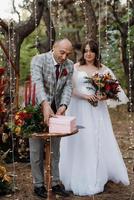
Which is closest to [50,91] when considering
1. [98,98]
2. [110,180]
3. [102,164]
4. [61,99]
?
[61,99]

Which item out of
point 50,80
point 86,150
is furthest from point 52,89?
point 86,150

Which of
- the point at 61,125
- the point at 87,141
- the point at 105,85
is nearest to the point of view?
the point at 61,125

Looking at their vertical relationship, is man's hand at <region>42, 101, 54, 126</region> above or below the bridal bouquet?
below

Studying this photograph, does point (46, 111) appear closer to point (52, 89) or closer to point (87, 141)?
point (52, 89)

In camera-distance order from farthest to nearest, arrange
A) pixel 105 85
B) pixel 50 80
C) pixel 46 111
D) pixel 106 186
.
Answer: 1. pixel 106 186
2. pixel 105 85
3. pixel 50 80
4. pixel 46 111

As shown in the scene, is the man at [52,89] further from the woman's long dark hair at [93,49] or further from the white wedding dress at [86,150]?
the woman's long dark hair at [93,49]

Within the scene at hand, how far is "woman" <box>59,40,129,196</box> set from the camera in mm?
5422

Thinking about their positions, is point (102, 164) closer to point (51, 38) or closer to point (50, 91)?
point (50, 91)

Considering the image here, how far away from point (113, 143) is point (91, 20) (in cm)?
429

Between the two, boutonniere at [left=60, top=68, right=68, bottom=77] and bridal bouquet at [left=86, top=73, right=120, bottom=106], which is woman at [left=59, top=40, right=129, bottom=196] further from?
boutonniere at [left=60, top=68, right=68, bottom=77]

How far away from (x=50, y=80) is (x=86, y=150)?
1.00 m

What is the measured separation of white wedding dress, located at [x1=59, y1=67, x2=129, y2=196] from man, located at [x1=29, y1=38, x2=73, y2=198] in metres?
0.29

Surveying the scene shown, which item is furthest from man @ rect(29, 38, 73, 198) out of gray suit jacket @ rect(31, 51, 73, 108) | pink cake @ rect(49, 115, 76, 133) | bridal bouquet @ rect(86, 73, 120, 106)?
bridal bouquet @ rect(86, 73, 120, 106)

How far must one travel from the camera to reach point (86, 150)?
5457mm
